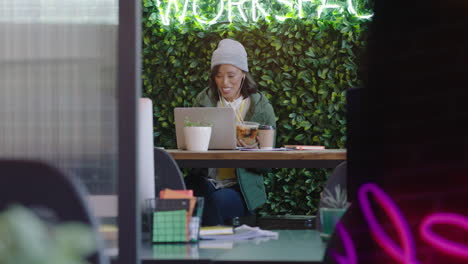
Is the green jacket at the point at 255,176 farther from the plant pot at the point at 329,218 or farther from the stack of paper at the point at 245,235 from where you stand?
the plant pot at the point at 329,218

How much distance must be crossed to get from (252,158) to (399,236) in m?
2.39

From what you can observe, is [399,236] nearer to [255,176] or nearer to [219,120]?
[219,120]

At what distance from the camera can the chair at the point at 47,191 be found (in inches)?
49.7

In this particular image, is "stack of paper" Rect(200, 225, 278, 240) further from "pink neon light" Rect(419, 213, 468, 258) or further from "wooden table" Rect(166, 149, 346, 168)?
"wooden table" Rect(166, 149, 346, 168)

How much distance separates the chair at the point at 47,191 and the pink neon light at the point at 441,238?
676 mm

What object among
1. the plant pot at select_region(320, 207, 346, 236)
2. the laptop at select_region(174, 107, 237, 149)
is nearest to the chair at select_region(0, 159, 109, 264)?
the plant pot at select_region(320, 207, 346, 236)

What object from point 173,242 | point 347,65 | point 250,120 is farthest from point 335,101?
point 173,242

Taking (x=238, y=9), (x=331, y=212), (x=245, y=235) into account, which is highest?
(x=238, y=9)

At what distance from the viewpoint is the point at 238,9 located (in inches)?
241

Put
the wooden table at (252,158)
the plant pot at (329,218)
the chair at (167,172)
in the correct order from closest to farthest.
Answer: the plant pot at (329,218) < the chair at (167,172) < the wooden table at (252,158)

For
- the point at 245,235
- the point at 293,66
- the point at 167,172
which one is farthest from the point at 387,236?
the point at 293,66

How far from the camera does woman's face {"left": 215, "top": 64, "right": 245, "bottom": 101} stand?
4.93 meters

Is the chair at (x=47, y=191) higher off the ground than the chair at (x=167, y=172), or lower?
higher

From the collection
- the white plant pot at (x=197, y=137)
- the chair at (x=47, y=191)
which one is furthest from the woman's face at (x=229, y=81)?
the chair at (x=47, y=191)
